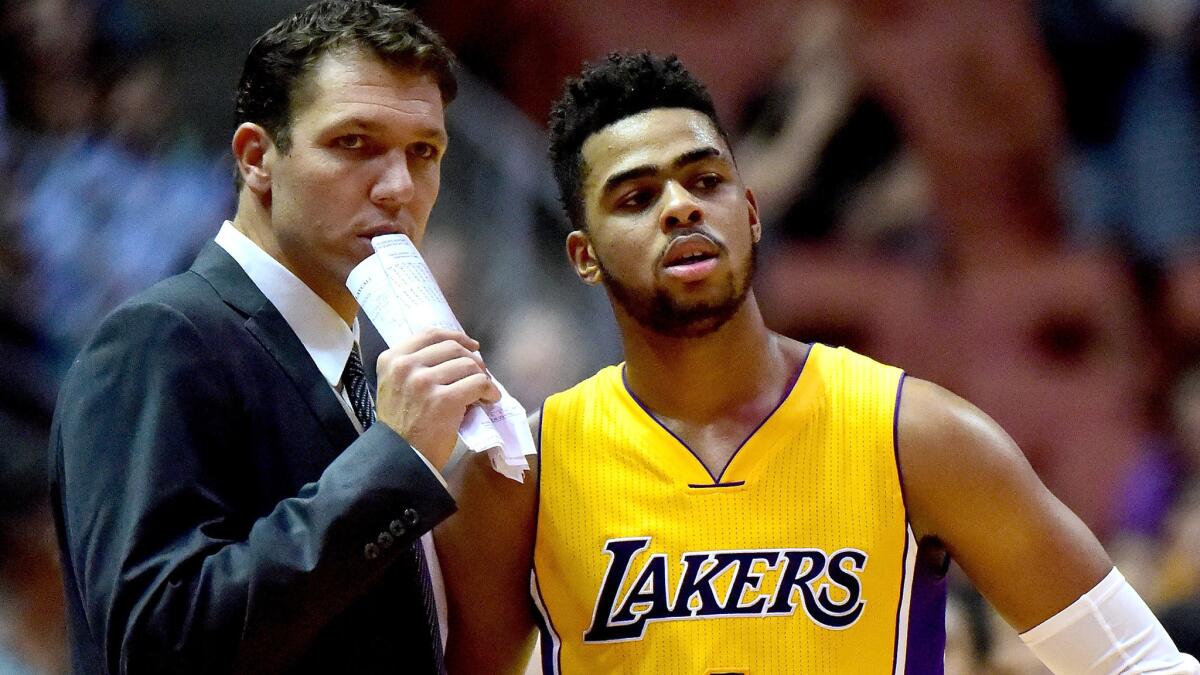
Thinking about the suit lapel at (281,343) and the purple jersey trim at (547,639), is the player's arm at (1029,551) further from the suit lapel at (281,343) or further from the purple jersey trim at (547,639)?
the suit lapel at (281,343)

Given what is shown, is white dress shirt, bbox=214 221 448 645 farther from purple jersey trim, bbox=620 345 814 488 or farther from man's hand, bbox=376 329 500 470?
purple jersey trim, bbox=620 345 814 488

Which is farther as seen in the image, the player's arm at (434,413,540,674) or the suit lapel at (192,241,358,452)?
the player's arm at (434,413,540,674)

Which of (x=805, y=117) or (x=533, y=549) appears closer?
(x=533, y=549)

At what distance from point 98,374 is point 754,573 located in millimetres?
1144

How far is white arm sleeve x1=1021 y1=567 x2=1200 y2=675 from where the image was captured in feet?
7.45

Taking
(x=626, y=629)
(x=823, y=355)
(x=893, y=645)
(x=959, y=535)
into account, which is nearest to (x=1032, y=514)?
(x=959, y=535)

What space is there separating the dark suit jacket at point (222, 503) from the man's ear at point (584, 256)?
0.67m

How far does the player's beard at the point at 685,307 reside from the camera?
2375 mm

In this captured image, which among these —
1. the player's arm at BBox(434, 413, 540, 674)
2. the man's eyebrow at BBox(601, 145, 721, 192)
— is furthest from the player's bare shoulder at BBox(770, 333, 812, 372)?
the player's arm at BBox(434, 413, 540, 674)

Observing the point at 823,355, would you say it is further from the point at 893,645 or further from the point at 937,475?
the point at 893,645

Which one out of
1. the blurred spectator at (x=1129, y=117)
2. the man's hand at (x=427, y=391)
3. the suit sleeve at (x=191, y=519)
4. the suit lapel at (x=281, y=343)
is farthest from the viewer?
the blurred spectator at (x=1129, y=117)

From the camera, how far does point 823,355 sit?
8.34 feet

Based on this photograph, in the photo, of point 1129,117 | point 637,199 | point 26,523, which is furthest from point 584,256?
point 1129,117

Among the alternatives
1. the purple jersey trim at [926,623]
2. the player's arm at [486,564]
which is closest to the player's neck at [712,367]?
the player's arm at [486,564]
